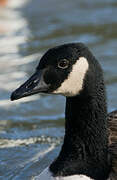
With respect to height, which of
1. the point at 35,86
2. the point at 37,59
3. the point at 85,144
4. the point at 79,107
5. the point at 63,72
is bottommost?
the point at 85,144

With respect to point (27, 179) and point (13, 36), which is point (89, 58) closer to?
point (27, 179)

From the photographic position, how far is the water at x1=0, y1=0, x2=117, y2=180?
28.0 ft

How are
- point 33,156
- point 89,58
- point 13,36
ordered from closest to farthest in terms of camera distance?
point 89,58 < point 33,156 < point 13,36

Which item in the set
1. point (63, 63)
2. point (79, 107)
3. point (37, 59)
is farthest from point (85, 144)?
point (37, 59)

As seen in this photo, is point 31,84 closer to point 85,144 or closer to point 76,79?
point 76,79

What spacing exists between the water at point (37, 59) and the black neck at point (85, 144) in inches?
49.7

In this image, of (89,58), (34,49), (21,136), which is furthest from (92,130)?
(34,49)

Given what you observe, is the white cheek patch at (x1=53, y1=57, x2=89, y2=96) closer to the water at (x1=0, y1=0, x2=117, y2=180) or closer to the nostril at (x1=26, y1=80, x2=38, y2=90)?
the nostril at (x1=26, y1=80, x2=38, y2=90)

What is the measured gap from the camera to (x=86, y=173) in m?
6.58

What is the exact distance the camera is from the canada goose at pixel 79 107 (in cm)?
617

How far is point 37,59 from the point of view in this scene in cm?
1127

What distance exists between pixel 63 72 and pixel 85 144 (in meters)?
0.88

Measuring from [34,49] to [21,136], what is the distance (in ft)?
10.5

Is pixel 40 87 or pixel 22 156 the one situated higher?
pixel 40 87
